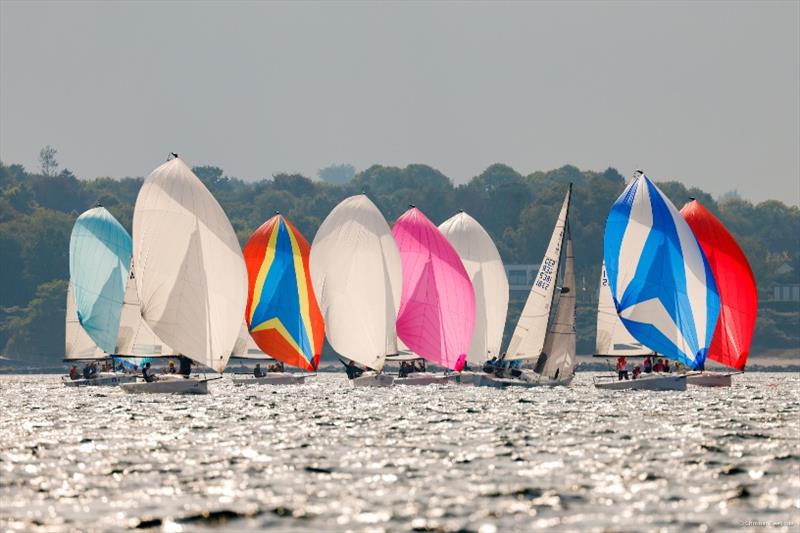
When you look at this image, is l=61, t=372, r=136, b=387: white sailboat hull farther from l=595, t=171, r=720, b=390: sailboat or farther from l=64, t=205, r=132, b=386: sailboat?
l=595, t=171, r=720, b=390: sailboat

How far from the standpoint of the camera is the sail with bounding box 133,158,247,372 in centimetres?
6594

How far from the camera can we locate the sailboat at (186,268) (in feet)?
216

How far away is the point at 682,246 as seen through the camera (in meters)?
71.9

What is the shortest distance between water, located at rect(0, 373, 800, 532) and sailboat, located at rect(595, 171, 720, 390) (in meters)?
12.0

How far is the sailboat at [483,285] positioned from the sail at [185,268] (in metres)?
21.9

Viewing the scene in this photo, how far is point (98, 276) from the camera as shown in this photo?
87062mm

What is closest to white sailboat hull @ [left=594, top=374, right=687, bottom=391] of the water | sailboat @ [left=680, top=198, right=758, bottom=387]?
sailboat @ [left=680, top=198, right=758, bottom=387]

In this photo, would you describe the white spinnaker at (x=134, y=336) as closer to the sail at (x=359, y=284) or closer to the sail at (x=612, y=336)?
the sail at (x=359, y=284)

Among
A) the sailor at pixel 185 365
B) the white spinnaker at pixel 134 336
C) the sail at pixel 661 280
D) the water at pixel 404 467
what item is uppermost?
the sail at pixel 661 280

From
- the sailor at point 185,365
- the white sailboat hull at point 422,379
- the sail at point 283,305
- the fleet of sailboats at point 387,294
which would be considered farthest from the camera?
the white sailboat hull at point 422,379

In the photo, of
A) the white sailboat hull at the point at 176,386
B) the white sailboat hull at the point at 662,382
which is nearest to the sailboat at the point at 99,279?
the white sailboat hull at the point at 176,386

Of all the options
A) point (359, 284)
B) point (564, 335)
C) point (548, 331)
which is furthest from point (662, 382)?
point (359, 284)

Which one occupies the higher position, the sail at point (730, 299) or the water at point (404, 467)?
the sail at point (730, 299)

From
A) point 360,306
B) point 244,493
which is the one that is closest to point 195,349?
point 360,306
